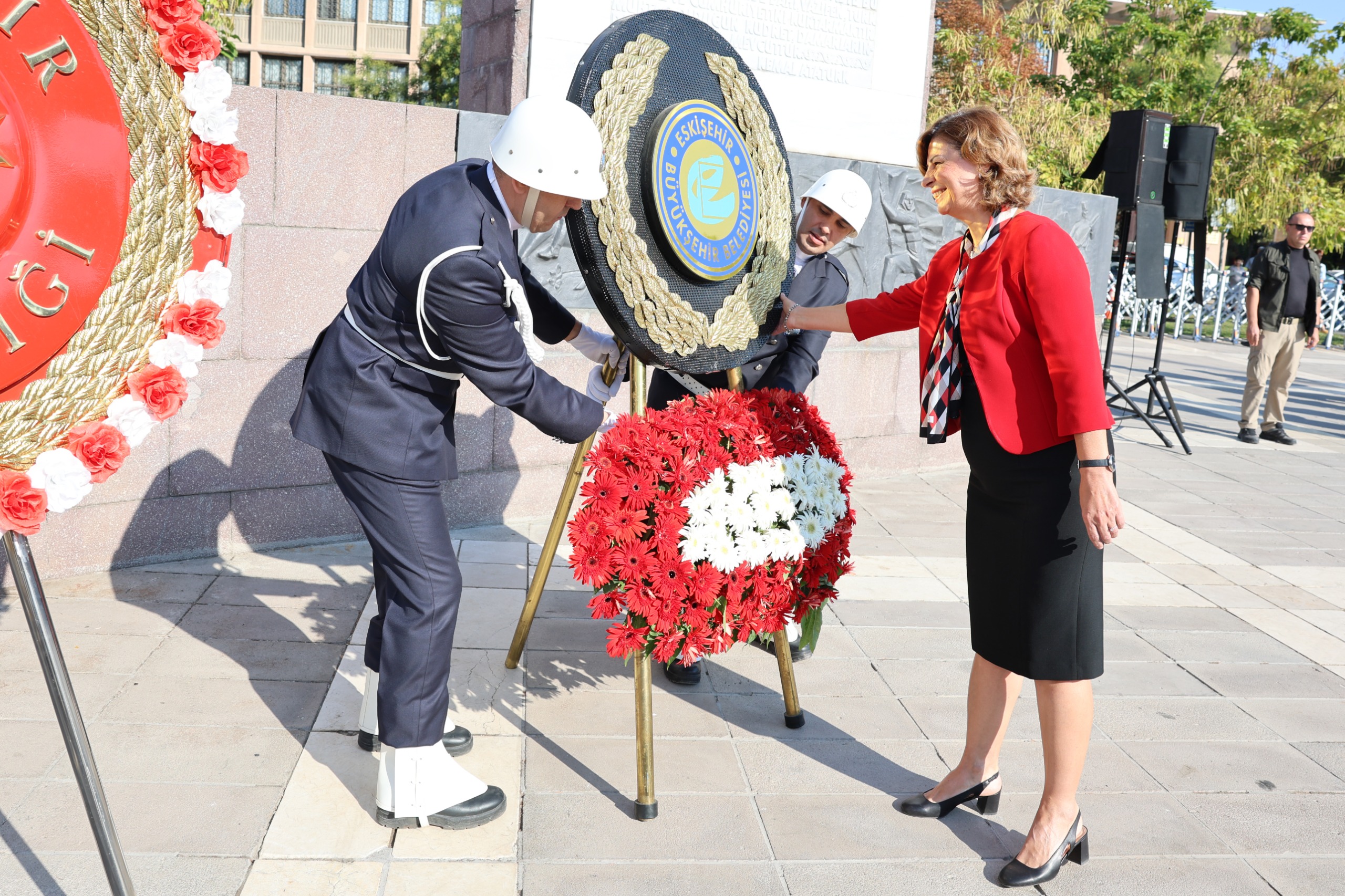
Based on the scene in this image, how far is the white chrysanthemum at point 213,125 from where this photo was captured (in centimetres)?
215

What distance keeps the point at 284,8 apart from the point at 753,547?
176 ft

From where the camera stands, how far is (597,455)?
2.97 metres

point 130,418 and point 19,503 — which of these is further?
point 130,418

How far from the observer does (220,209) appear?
7.16ft

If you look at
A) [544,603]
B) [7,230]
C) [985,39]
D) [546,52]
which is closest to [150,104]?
[7,230]

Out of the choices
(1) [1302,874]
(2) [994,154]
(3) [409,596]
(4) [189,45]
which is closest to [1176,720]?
(1) [1302,874]

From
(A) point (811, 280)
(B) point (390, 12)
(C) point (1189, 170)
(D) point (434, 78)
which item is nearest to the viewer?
(A) point (811, 280)

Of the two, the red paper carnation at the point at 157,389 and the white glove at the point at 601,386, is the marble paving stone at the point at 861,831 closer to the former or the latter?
the white glove at the point at 601,386

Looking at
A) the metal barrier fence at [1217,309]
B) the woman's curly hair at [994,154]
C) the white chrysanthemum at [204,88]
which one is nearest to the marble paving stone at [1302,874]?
the woman's curly hair at [994,154]

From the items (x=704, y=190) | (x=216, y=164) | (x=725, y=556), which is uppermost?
(x=704, y=190)

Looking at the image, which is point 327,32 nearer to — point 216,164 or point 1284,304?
point 1284,304

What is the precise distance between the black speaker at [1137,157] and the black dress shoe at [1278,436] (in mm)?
2640

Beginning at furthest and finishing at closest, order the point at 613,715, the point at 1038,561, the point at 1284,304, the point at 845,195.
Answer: the point at 1284,304 → the point at 845,195 → the point at 613,715 → the point at 1038,561

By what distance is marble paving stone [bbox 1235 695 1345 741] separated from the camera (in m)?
3.88
